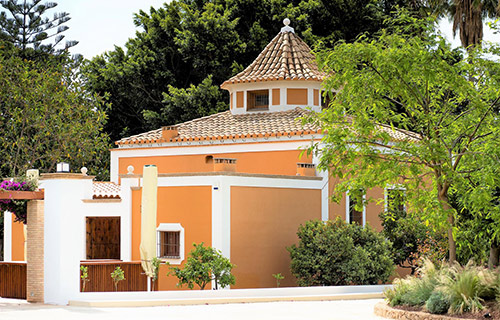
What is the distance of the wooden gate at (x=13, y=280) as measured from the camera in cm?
2147

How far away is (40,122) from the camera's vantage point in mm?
39188

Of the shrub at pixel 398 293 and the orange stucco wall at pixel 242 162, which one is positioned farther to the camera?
the orange stucco wall at pixel 242 162

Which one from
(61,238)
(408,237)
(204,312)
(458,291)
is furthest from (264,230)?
(458,291)

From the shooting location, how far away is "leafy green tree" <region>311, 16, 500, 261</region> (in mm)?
18703

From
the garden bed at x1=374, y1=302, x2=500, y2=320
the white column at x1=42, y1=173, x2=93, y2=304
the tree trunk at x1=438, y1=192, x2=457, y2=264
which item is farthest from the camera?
the white column at x1=42, y1=173, x2=93, y2=304

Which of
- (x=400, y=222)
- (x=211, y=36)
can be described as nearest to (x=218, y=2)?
(x=211, y=36)

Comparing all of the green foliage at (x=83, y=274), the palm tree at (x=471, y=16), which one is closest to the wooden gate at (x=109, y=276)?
the green foliage at (x=83, y=274)

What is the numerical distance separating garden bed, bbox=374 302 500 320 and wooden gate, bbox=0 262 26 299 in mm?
9282

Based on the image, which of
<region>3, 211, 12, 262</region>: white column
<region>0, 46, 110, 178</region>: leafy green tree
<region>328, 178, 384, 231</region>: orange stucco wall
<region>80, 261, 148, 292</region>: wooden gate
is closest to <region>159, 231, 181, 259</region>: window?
<region>80, 261, 148, 292</region>: wooden gate

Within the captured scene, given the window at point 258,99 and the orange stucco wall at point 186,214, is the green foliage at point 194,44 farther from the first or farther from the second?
the orange stucco wall at point 186,214

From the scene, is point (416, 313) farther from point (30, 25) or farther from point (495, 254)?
point (30, 25)

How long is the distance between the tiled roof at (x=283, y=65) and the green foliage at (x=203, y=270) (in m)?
10.8

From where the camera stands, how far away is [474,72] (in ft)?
64.3

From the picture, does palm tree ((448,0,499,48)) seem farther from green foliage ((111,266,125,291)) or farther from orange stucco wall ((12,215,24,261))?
green foliage ((111,266,125,291))
